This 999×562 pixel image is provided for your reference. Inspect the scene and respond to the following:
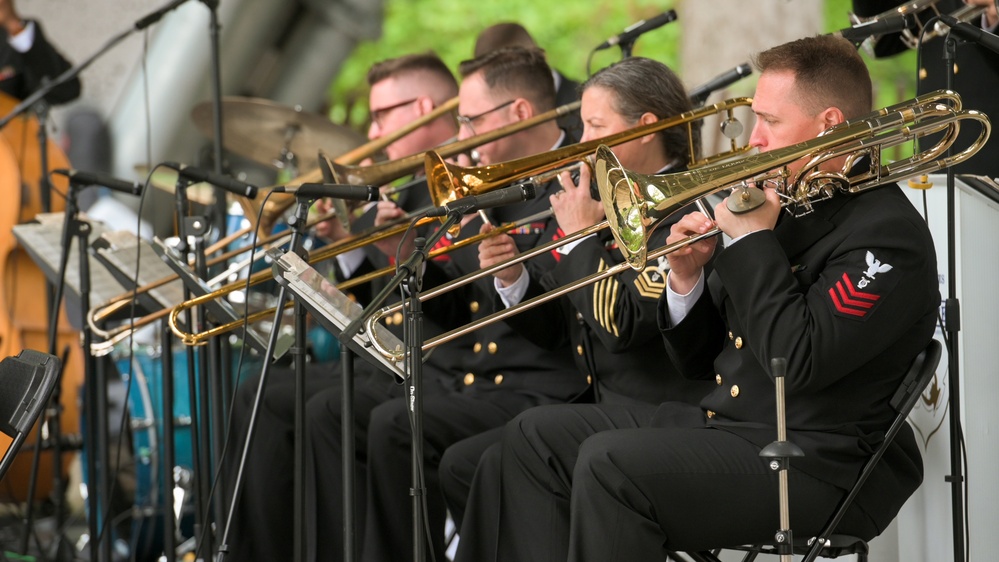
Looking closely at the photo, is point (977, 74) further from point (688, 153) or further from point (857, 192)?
point (857, 192)

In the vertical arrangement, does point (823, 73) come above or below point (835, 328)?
above

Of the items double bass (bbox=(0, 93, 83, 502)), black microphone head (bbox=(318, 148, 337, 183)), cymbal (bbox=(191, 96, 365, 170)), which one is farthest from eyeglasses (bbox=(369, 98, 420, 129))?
double bass (bbox=(0, 93, 83, 502))

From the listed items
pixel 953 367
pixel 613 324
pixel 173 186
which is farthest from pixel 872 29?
pixel 173 186

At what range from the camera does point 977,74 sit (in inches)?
144

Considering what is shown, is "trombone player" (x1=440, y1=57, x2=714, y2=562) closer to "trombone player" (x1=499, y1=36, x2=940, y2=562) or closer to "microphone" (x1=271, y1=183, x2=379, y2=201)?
"trombone player" (x1=499, y1=36, x2=940, y2=562)

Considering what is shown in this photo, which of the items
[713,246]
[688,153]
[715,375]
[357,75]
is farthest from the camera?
[357,75]

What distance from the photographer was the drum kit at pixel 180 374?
5102mm

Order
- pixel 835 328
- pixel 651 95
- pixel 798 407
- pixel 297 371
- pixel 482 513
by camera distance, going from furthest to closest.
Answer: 1. pixel 651 95
2. pixel 482 513
3. pixel 297 371
4. pixel 798 407
5. pixel 835 328

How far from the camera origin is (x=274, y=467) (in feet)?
13.8

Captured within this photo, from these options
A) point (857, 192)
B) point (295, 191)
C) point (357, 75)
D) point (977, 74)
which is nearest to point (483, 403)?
point (295, 191)

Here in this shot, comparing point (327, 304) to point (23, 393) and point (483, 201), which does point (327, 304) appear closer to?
point (483, 201)

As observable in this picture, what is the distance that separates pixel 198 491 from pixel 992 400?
7.71ft

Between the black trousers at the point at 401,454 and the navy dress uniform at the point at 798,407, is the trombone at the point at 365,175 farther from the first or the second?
the navy dress uniform at the point at 798,407

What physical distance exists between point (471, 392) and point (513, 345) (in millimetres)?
215
